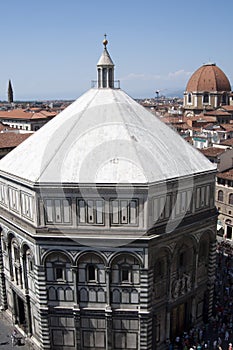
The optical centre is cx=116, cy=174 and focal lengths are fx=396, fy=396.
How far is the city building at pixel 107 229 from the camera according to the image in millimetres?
21391

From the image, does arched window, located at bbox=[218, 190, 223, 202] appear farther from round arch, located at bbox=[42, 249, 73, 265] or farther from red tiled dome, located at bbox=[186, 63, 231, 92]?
red tiled dome, located at bbox=[186, 63, 231, 92]

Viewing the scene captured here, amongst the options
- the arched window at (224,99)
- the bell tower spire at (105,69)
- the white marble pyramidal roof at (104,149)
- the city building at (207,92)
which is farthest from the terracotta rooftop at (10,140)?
the arched window at (224,99)

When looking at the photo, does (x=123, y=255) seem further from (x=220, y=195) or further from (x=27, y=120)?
(x=27, y=120)

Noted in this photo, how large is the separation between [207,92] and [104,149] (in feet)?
288

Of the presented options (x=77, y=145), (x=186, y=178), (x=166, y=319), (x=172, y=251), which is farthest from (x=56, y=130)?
(x=166, y=319)

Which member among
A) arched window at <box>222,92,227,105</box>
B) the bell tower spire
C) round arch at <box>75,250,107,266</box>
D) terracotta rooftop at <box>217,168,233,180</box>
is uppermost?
the bell tower spire

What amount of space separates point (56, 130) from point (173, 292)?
40.8 ft

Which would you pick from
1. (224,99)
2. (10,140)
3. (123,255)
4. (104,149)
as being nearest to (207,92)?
(224,99)

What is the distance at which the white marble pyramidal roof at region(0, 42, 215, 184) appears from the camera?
21797 mm

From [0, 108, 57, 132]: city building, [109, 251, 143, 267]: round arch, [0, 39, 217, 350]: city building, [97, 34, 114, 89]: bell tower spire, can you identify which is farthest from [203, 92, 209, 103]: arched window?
[109, 251, 143, 267]: round arch

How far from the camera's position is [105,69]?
27469 mm

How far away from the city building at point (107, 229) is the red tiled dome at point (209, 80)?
84070 millimetres

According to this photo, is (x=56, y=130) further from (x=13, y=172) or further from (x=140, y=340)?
(x=140, y=340)

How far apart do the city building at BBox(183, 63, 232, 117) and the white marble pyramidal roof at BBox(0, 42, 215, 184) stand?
3175 inches
